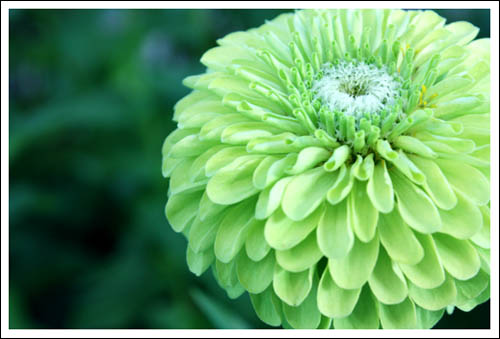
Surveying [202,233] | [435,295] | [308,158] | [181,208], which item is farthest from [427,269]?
[181,208]

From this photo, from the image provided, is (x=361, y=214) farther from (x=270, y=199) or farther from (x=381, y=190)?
(x=270, y=199)

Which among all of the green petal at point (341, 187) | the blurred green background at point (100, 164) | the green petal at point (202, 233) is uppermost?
the green petal at point (341, 187)

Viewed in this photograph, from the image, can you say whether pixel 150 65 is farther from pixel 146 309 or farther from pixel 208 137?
pixel 208 137

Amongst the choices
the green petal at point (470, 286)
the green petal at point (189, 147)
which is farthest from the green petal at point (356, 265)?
the green petal at point (189, 147)

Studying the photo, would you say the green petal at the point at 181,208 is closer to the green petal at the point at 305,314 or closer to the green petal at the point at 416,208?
the green petal at the point at 305,314

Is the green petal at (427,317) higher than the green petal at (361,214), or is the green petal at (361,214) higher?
the green petal at (361,214)

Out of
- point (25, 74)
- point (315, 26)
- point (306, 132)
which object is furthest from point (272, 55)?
point (25, 74)

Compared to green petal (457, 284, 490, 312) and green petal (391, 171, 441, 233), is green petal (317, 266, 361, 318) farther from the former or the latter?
green petal (457, 284, 490, 312)
